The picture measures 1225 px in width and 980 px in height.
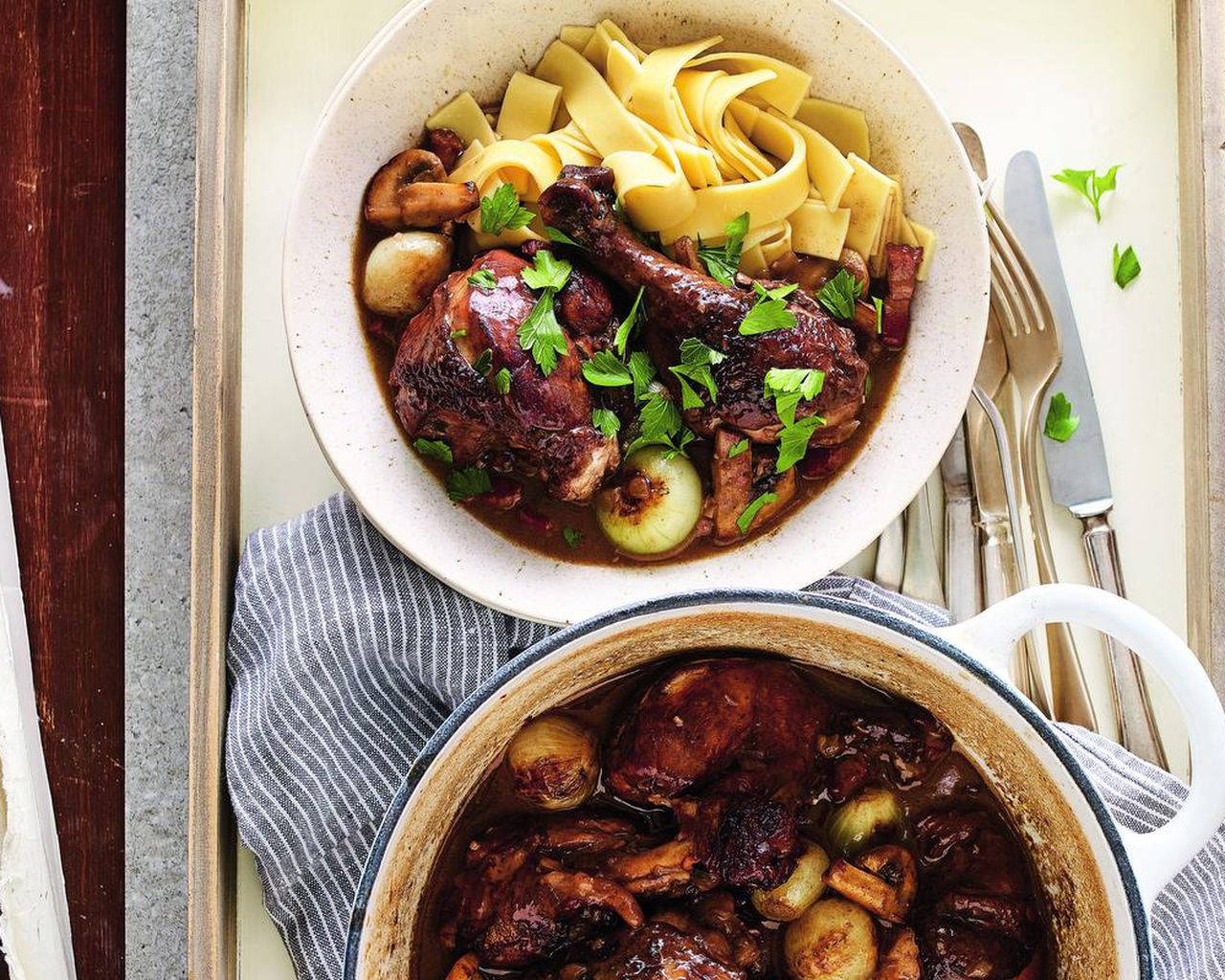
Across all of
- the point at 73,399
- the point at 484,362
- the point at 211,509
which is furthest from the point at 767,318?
the point at 73,399

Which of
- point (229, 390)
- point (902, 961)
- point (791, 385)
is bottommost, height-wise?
point (902, 961)

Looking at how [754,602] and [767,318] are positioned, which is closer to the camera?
[754,602]

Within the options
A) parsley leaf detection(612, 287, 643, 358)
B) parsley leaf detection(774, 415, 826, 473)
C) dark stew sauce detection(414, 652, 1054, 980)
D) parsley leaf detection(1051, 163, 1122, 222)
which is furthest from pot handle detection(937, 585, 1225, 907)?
parsley leaf detection(1051, 163, 1122, 222)

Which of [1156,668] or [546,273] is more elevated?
[546,273]

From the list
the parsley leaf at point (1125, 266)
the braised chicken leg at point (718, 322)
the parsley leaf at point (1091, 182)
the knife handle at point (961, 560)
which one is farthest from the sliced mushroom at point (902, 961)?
the parsley leaf at point (1091, 182)

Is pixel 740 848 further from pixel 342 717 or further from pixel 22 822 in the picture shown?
pixel 22 822

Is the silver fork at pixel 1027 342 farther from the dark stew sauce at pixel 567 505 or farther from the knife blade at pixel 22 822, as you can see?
the knife blade at pixel 22 822
